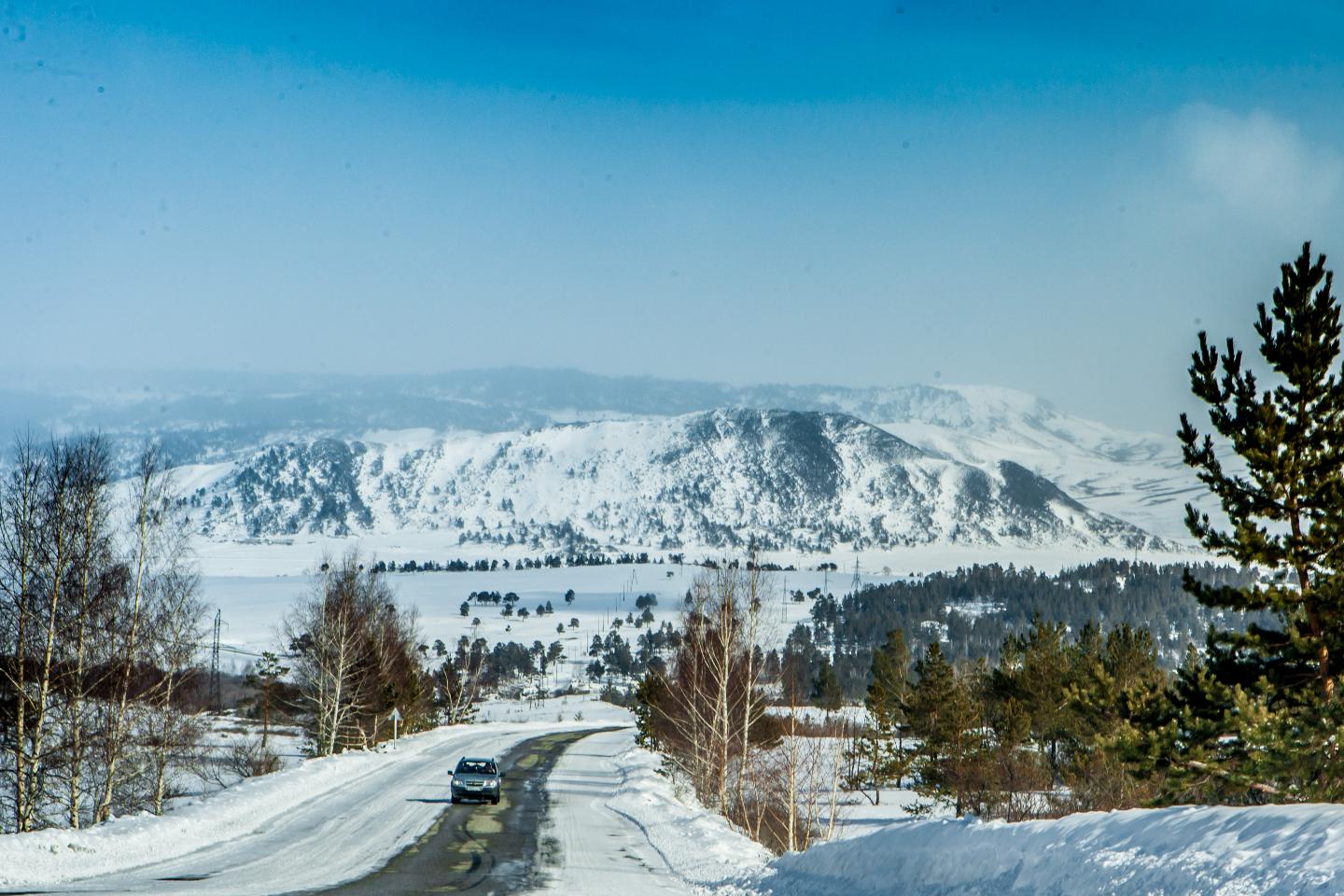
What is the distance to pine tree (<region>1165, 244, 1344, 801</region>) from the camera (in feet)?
66.0

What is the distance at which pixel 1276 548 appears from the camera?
848 inches

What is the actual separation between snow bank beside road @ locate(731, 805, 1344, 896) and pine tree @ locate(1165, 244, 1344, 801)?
9044 mm

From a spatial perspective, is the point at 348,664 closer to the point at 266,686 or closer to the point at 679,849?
the point at 266,686

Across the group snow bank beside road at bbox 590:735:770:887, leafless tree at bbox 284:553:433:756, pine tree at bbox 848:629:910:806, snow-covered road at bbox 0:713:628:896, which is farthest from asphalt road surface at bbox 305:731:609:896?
pine tree at bbox 848:629:910:806

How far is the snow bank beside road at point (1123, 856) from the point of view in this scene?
916 cm

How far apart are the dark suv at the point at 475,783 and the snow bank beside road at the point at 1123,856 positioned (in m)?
20.9

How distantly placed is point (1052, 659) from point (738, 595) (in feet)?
133

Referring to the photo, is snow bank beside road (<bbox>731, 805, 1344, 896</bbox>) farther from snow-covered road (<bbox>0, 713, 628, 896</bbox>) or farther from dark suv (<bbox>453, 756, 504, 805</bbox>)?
dark suv (<bbox>453, 756, 504, 805</bbox>)

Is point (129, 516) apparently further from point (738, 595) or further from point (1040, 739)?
point (1040, 739)

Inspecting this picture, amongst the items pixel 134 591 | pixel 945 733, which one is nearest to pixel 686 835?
pixel 134 591

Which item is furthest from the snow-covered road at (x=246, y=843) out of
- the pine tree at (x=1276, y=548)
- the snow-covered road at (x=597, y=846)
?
the pine tree at (x=1276, y=548)

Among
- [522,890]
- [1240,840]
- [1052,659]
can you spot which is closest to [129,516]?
[522,890]

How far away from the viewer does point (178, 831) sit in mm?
22312

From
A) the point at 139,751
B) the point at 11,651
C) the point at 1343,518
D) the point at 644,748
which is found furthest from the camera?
the point at 644,748
